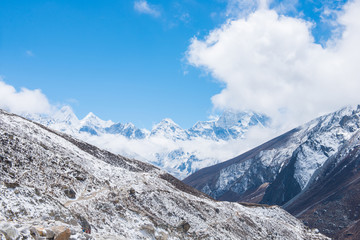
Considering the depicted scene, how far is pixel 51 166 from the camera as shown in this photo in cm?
4866

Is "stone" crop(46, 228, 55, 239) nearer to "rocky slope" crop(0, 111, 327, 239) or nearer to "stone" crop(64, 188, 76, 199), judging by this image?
"rocky slope" crop(0, 111, 327, 239)

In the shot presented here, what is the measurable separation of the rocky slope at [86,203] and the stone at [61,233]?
0.22 feet

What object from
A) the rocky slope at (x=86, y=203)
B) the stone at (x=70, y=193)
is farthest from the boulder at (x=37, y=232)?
the stone at (x=70, y=193)

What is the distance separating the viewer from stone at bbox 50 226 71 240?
865 inches

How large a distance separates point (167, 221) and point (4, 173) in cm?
2876

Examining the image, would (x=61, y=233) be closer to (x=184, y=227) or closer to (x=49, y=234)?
(x=49, y=234)

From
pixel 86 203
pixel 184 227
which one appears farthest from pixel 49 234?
pixel 184 227

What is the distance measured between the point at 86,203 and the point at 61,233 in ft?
69.1

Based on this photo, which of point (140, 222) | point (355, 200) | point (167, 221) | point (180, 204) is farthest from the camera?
point (355, 200)

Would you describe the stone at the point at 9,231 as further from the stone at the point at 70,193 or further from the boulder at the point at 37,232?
the stone at the point at 70,193

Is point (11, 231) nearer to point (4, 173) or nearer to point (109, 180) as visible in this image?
point (4, 173)

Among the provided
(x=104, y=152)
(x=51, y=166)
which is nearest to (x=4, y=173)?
(x=51, y=166)

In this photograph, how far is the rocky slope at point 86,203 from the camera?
27688 millimetres

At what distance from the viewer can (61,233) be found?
72.6ft
